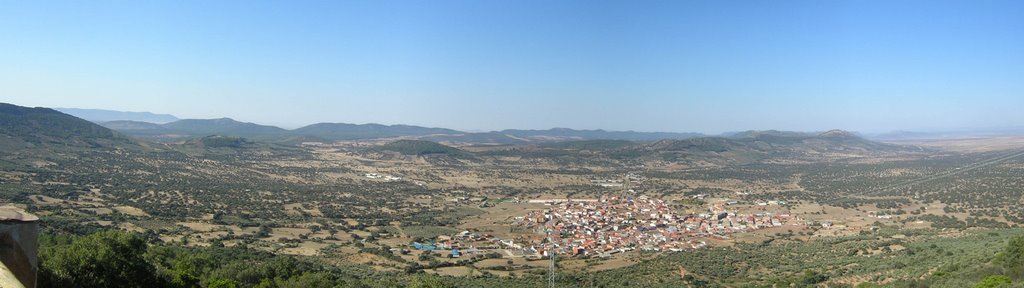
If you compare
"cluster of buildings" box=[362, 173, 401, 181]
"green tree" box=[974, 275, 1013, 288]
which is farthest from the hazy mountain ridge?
"green tree" box=[974, 275, 1013, 288]

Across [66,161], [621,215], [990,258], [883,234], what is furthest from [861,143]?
[66,161]

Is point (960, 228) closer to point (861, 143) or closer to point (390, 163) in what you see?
point (390, 163)

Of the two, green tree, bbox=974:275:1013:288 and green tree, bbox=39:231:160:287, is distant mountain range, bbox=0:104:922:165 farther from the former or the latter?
green tree, bbox=974:275:1013:288

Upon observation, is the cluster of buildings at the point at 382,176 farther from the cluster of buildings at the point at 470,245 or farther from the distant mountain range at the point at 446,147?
the cluster of buildings at the point at 470,245

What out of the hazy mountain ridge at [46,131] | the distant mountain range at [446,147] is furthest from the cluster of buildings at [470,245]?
the hazy mountain ridge at [46,131]

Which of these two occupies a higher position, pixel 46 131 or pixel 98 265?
pixel 46 131

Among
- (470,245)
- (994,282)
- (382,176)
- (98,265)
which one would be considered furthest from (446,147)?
(994,282)

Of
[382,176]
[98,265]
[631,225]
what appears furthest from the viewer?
[382,176]

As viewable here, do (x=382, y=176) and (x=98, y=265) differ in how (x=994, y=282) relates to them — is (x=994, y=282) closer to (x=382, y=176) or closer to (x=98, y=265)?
(x=98, y=265)
